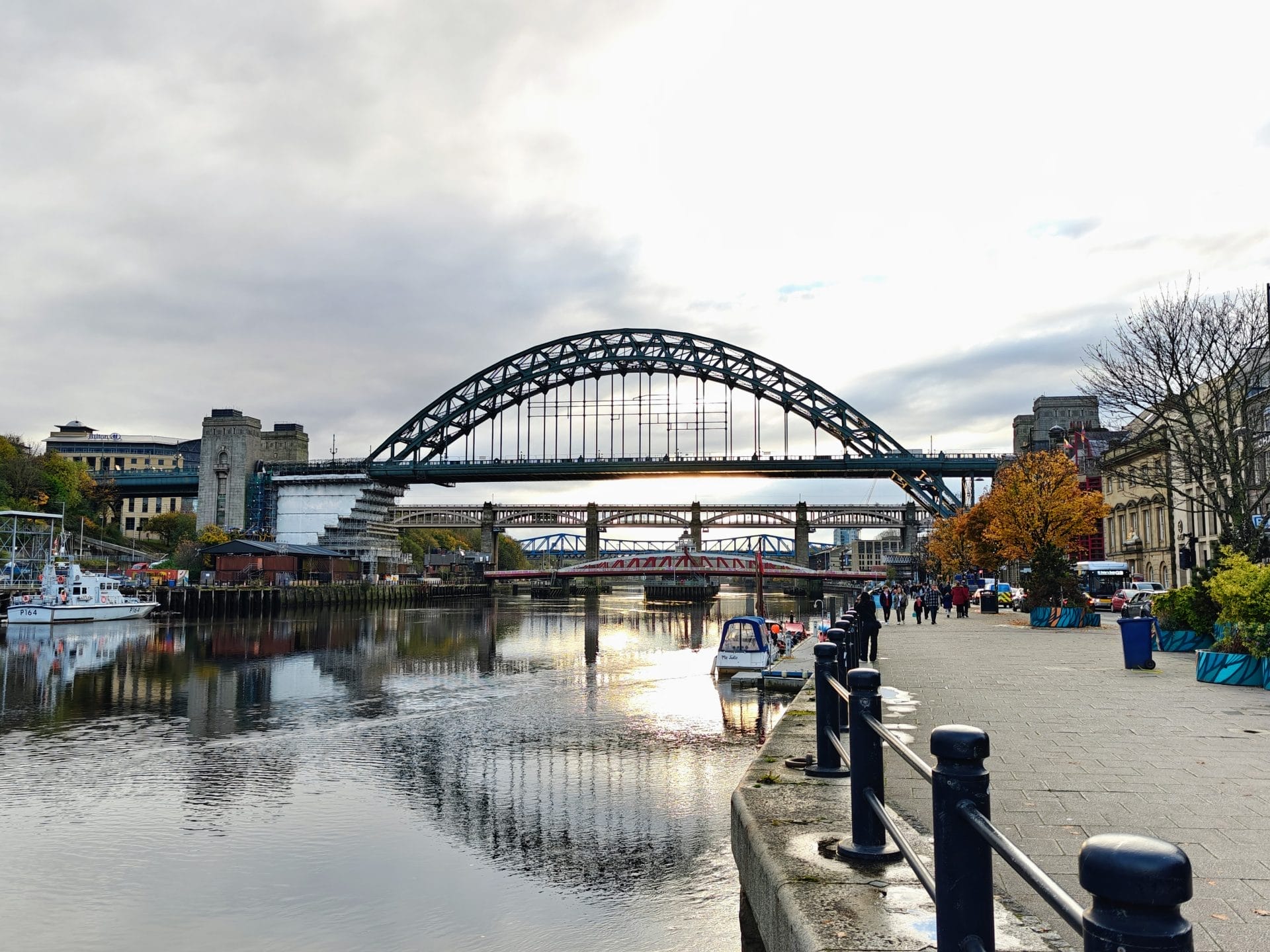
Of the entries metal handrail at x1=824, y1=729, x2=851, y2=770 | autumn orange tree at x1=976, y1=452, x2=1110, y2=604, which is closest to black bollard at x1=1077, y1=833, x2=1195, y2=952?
metal handrail at x1=824, y1=729, x2=851, y2=770

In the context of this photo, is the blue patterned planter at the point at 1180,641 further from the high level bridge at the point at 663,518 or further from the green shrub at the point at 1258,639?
the high level bridge at the point at 663,518

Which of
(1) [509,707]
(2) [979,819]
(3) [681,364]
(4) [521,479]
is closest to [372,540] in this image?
(4) [521,479]

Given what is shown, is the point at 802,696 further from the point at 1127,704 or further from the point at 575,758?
the point at 575,758

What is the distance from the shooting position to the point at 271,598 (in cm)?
9462

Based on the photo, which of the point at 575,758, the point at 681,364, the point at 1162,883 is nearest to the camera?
the point at 1162,883

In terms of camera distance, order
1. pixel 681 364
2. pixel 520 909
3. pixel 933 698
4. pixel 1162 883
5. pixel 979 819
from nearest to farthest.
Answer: pixel 1162 883
pixel 979 819
pixel 520 909
pixel 933 698
pixel 681 364

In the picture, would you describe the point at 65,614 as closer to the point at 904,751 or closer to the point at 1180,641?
the point at 1180,641

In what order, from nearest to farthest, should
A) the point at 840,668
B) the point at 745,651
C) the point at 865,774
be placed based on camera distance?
1. the point at 865,774
2. the point at 840,668
3. the point at 745,651

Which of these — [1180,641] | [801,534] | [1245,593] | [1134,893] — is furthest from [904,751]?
[801,534]

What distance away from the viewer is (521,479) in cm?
13538

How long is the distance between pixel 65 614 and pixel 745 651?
54.8m

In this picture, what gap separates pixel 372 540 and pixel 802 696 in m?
126

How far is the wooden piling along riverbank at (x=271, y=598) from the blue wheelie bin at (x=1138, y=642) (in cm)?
7931

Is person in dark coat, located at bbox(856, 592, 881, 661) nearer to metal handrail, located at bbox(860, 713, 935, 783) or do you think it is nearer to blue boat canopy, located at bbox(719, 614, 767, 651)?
metal handrail, located at bbox(860, 713, 935, 783)
